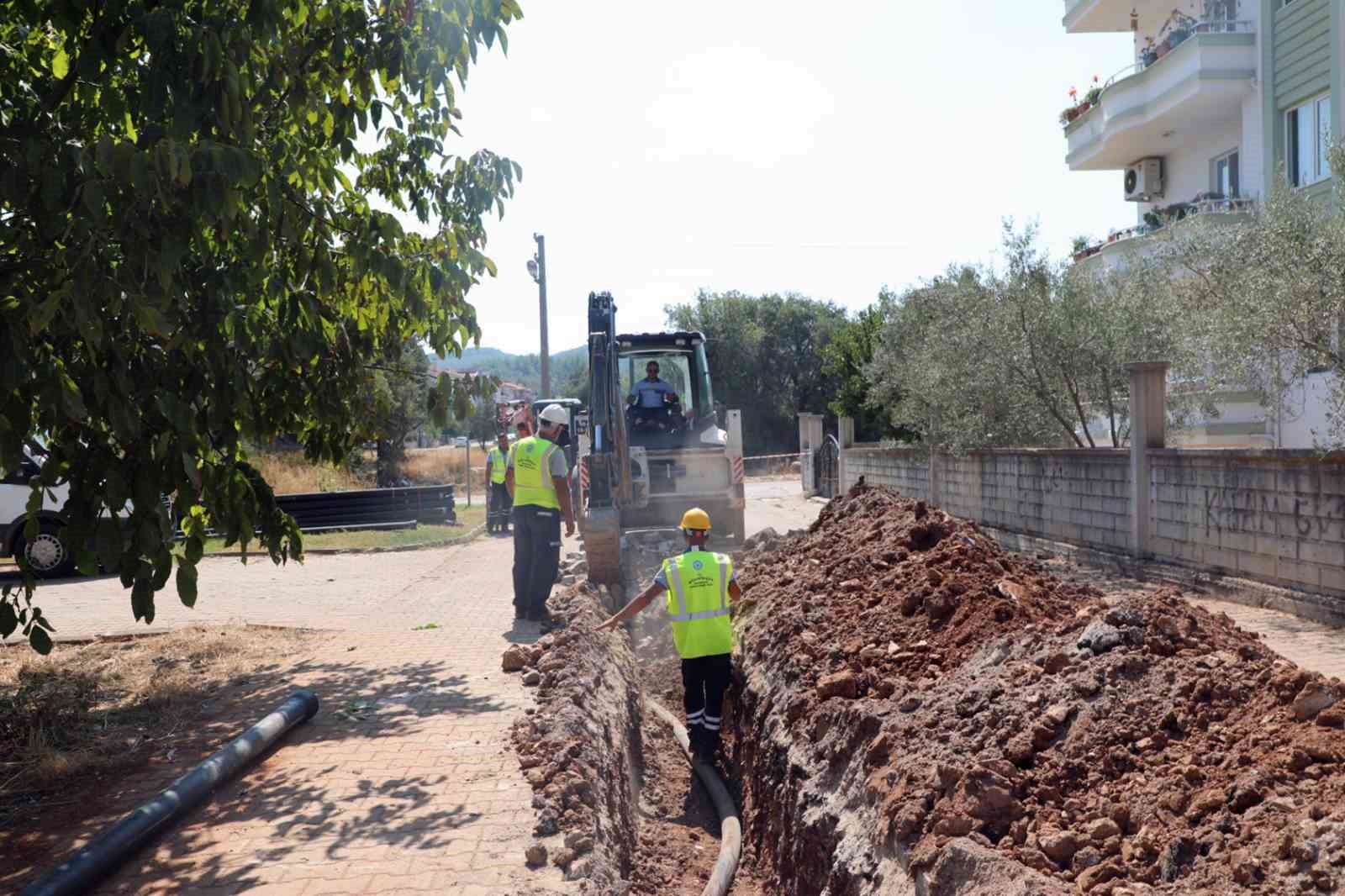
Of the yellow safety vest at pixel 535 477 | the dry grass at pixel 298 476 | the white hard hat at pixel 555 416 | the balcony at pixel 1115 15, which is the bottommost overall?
the dry grass at pixel 298 476

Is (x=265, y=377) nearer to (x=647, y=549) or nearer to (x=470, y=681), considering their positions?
(x=470, y=681)

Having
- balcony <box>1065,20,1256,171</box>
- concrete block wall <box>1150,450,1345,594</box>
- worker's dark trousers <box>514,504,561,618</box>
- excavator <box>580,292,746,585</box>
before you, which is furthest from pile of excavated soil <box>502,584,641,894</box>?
balcony <box>1065,20,1256,171</box>

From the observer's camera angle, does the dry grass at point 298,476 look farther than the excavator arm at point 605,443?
Yes

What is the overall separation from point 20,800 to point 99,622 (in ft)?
20.8

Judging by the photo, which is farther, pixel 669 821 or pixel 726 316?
pixel 726 316

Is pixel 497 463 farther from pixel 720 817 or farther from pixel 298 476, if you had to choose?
pixel 298 476

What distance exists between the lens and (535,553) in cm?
1050

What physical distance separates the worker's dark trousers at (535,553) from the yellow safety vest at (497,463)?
8.63m

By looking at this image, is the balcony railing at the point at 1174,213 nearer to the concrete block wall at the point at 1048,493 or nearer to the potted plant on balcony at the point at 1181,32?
the potted plant on balcony at the point at 1181,32

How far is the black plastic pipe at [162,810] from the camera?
14.4 ft

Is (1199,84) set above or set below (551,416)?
above

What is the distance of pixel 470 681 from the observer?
26.7 ft

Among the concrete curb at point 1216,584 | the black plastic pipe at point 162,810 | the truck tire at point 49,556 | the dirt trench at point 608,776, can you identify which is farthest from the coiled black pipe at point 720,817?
the truck tire at point 49,556

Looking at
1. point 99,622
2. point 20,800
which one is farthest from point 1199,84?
point 20,800
